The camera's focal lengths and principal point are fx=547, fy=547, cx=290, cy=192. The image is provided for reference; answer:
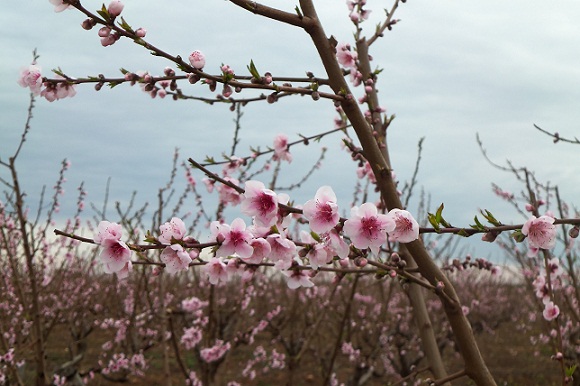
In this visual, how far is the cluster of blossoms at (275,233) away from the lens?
169 centimetres

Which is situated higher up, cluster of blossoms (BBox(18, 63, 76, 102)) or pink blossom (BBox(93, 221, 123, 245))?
cluster of blossoms (BBox(18, 63, 76, 102))

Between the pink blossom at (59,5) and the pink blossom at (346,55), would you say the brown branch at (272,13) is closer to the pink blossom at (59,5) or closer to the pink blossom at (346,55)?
the pink blossom at (59,5)

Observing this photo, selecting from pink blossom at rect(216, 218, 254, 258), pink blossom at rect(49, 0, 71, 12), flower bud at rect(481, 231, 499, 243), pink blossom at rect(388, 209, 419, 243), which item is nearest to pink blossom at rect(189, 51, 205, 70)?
pink blossom at rect(49, 0, 71, 12)

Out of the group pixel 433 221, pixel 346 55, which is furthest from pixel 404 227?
pixel 346 55

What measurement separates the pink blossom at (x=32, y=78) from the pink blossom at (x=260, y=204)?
1.37 meters

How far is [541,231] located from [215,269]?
1.34m

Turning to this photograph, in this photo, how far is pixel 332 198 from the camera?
1720mm

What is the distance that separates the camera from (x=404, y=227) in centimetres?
169

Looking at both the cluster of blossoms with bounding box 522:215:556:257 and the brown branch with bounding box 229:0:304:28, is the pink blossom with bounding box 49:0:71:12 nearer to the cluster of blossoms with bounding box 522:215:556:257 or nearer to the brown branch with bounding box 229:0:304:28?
the brown branch with bounding box 229:0:304:28

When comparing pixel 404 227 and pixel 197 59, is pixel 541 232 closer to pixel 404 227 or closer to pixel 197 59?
pixel 404 227

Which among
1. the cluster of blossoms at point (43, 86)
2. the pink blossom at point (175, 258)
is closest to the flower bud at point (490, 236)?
the pink blossom at point (175, 258)

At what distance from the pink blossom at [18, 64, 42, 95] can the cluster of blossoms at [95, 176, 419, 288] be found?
3.39ft

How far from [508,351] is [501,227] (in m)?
15.7

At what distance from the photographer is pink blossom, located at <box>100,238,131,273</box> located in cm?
194
